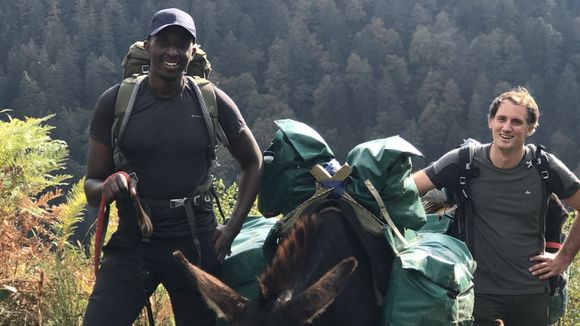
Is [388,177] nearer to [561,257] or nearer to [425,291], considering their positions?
[425,291]

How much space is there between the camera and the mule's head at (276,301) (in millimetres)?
3174

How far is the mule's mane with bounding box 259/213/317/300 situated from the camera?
3.41m

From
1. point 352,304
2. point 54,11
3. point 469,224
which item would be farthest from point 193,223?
point 54,11

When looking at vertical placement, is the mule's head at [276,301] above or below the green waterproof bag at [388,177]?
below

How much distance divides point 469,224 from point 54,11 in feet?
255

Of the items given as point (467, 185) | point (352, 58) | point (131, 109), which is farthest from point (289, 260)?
point (352, 58)

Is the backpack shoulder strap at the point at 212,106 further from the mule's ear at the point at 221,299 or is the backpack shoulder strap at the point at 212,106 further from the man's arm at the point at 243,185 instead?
the mule's ear at the point at 221,299

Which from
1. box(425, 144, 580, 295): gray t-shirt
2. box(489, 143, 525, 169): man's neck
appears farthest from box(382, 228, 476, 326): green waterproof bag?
box(489, 143, 525, 169): man's neck

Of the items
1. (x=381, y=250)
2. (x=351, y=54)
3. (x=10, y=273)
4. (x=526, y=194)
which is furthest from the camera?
(x=351, y=54)

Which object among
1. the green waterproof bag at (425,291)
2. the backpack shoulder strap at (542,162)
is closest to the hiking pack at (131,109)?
the green waterproof bag at (425,291)

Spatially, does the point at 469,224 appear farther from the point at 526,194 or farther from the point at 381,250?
the point at 381,250

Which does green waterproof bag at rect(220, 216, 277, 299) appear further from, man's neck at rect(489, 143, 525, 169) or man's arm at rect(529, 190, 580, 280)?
man's arm at rect(529, 190, 580, 280)

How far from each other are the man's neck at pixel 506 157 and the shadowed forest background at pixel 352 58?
57.2 metres

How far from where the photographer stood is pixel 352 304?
12.0 feet
